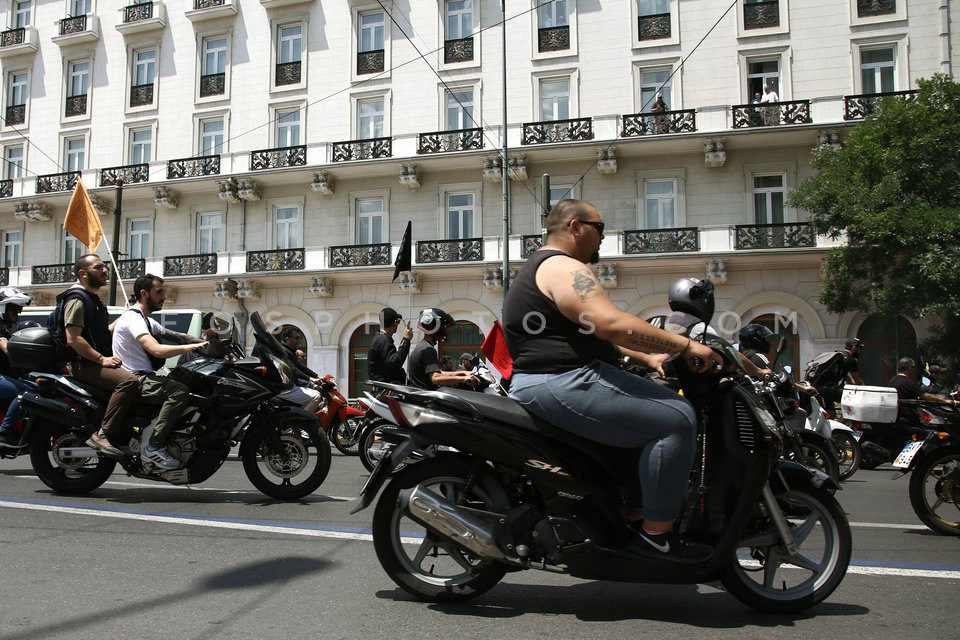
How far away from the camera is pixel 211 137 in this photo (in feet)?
94.6

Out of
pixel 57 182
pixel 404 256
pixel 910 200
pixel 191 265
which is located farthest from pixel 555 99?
pixel 57 182

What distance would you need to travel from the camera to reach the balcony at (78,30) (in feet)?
99.3

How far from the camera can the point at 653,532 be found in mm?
3035

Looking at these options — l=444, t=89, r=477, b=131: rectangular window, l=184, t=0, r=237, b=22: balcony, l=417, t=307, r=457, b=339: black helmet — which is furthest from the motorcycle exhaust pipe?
l=184, t=0, r=237, b=22: balcony

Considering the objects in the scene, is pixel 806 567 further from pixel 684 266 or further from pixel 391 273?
pixel 391 273

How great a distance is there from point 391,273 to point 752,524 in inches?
905

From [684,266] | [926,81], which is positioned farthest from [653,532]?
[684,266]

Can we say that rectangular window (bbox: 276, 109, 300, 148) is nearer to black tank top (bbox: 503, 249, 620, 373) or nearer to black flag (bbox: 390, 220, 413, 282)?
black flag (bbox: 390, 220, 413, 282)

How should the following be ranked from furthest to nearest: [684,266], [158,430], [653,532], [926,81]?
[684,266]
[926,81]
[158,430]
[653,532]

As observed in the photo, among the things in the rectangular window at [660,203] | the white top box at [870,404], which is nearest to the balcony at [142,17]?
the rectangular window at [660,203]

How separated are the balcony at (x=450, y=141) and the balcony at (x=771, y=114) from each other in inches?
308

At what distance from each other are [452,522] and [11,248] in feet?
111

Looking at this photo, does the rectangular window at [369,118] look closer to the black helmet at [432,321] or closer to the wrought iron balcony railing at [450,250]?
the wrought iron balcony railing at [450,250]

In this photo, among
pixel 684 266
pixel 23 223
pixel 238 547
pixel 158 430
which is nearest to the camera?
pixel 238 547
